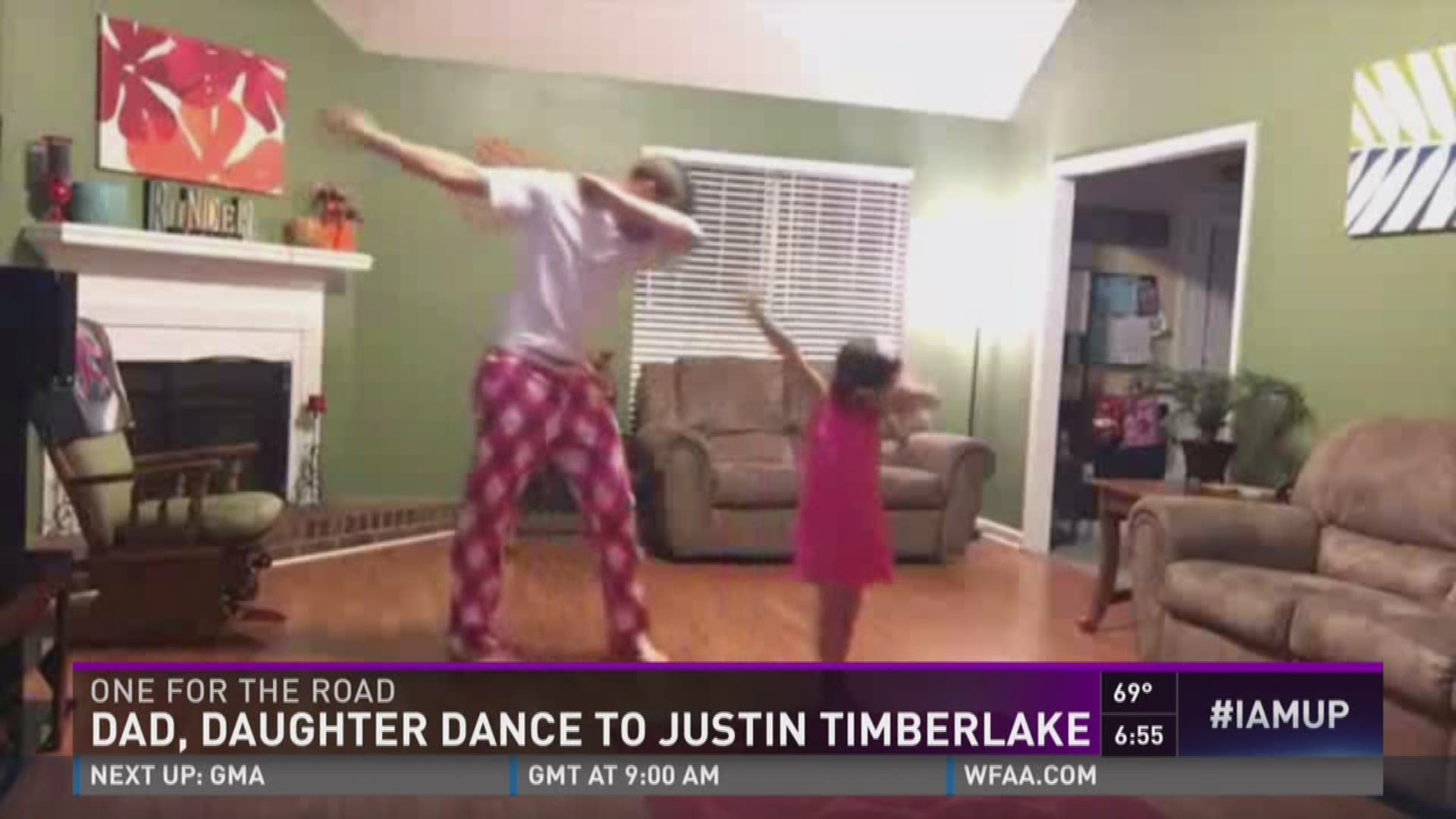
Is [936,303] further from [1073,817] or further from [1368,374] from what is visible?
[1073,817]

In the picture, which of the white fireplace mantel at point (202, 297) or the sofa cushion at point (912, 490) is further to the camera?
the sofa cushion at point (912, 490)

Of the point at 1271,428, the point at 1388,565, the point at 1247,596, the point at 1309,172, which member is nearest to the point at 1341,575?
the point at 1388,565

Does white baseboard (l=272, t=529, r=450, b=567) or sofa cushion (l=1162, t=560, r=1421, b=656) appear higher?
sofa cushion (l=1162, t=560, r=1421, b=656)

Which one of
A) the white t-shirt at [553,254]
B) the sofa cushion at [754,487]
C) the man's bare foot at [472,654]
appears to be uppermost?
the white t-shirt at [553,254]

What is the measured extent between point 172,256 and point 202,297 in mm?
226

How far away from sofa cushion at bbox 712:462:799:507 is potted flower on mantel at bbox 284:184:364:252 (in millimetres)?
1814

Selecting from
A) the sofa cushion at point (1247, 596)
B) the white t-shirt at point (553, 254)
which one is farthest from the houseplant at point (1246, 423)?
the white t-shirt at point (553, 254)

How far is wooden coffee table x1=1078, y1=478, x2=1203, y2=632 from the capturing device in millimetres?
3971

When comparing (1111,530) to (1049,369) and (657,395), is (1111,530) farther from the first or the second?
(657,395)

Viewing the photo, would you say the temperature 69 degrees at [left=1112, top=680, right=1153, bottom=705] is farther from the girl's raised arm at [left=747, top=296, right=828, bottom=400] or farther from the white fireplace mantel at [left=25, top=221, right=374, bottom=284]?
the white fireplace mantel at [left=25, top=221, right=374, bottom=284]

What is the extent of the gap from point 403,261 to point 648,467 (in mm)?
1462

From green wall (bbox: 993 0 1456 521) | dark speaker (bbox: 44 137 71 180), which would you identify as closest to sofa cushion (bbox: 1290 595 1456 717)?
green wall (bbox: 993 0 1456 521)

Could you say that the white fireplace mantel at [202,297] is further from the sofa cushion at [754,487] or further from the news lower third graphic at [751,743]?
the news lower third graphic at [751,743]

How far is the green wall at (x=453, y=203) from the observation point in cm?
512
